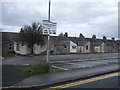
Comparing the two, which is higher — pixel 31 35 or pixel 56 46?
pixel 31 35

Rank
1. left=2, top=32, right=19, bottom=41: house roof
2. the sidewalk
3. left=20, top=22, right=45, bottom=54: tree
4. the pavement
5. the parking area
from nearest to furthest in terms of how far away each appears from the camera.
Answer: the sidewalk < the pavement < the parking area < left=20, top=22, right=45, bottom=54: tree < left=2, top=32, right=19, bottom=41: house roof

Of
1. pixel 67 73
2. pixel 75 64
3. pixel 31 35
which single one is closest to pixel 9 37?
pixel 31 35

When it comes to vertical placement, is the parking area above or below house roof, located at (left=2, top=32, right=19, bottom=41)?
below

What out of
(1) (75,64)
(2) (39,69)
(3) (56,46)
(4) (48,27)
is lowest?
(1) (75,64)

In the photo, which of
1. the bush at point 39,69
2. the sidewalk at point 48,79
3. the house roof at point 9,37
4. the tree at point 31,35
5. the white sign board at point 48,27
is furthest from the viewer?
the house roof at point 9,37

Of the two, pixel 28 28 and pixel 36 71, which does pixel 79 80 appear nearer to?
pixel 36 71

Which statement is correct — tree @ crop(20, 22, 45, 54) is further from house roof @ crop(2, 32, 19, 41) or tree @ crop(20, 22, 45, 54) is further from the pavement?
the pavement

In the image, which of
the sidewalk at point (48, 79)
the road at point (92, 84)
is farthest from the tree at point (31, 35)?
the road at point (92, 84)

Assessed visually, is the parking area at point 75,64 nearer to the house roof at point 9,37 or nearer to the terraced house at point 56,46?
the terraced house at point 56,46

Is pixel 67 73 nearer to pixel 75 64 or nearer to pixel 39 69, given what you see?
pixel 39 69

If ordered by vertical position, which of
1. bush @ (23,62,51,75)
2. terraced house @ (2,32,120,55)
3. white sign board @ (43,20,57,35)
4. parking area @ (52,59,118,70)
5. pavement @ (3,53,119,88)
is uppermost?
white sign board @ (43,20,57,35)

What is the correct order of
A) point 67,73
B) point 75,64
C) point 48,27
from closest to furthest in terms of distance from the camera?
point 67,73 → point 48,27 → point 75,64

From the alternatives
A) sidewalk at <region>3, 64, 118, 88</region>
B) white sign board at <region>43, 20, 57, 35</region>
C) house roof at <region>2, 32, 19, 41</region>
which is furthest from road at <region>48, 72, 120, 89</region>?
house roof at <region>2, 32, 19, 41</region>

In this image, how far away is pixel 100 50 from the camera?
5250cm
